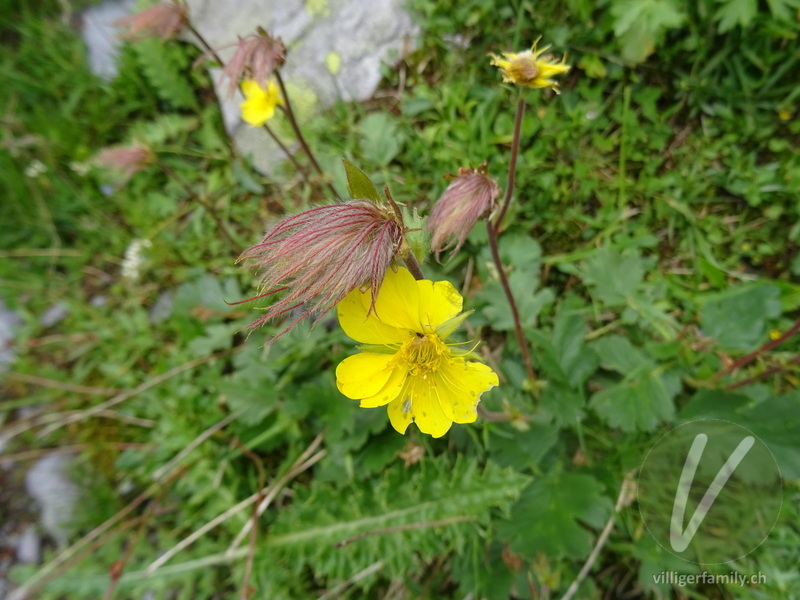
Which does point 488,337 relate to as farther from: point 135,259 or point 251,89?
point 135,259

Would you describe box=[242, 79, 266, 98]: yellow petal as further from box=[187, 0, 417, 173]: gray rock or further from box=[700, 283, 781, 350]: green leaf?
box=[700, 283, 781, 350]: green leaf

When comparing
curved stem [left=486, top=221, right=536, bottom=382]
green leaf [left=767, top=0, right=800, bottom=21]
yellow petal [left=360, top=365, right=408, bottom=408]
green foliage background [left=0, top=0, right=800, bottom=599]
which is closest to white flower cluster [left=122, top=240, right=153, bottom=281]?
green foliage background [left=0, top=0, right=800, bottom=599]

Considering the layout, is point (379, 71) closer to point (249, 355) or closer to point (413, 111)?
point (413, 111)

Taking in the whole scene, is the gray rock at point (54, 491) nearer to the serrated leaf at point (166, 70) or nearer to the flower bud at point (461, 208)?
the serrated leaf at point (166, 70)

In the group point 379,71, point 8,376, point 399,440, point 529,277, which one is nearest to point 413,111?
point 379,71

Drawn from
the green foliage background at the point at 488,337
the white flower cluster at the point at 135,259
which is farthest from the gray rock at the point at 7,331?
the white flower cluster at the point at 135,259
